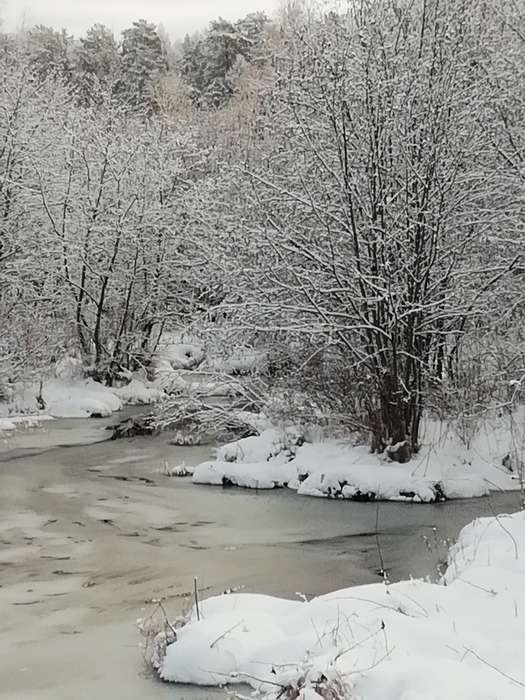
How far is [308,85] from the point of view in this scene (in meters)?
14.1

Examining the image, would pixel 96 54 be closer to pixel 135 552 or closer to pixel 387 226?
pixel 387 226

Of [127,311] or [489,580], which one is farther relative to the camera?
[127,311]

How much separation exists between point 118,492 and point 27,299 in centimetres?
1220

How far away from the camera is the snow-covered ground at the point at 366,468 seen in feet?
40.9

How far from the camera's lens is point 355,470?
42.5 feet

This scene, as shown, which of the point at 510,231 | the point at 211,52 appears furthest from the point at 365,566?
the point at 211,52

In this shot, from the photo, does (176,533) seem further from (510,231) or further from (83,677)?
(510,231)

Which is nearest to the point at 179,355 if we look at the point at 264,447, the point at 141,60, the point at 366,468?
the point at 264,447

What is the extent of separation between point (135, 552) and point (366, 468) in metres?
4.30

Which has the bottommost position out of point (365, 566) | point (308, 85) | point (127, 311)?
point (365, 566)

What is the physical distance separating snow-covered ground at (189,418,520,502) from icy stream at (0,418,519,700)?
1.18 ft

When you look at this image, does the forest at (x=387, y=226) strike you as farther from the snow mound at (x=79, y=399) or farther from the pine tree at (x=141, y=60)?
the pine tree at (x=141, y=60)

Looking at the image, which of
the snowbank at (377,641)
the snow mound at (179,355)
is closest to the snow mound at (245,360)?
the snow mound at (179,355)

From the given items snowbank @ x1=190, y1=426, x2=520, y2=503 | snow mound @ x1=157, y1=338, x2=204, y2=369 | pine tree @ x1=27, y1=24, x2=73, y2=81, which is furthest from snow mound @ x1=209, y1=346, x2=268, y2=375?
pine tree @ x1=27, y1=24, x2=73, y2=81
